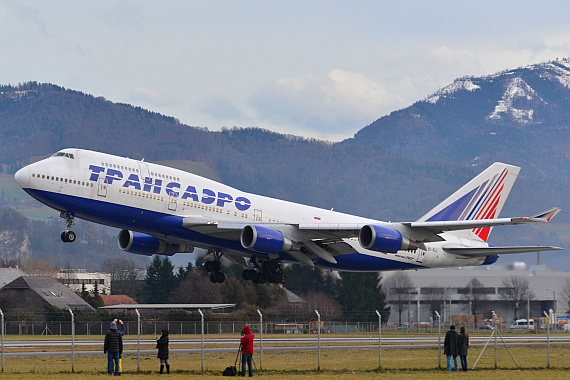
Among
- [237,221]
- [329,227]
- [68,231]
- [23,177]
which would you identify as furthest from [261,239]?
[23,177]

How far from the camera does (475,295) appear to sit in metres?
73.1

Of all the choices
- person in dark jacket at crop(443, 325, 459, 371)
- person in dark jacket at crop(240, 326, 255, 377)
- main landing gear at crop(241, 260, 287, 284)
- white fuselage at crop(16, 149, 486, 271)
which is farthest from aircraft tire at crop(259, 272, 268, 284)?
Answer: person in dark jacket at crop(240, 326, 255, 377)

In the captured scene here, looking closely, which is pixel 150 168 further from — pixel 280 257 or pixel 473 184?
pixel 473 184

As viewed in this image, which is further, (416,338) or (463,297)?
(463,297)

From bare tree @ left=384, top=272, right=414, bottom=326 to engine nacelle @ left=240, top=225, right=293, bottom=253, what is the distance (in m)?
24.4

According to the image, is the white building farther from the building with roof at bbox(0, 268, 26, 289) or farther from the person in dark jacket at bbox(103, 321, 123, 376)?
the person in dark jacket at bbox(103, 321, 123, 376)

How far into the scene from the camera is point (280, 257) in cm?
4838

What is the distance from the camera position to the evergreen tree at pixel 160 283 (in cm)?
8475

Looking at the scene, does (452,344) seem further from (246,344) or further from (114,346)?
(114,346)

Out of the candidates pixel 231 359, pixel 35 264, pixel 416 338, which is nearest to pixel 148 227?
pixel 231 359

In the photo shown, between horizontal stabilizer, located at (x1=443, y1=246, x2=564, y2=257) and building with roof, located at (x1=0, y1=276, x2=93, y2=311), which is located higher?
horizontal stabilizer, located at (x1=443, y1=246, x2=564, y2=257)

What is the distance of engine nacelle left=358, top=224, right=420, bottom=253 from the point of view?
44.2m

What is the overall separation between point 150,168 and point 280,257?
949 centimetres

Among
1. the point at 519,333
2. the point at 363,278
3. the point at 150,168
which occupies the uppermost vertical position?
the point at 150,168
